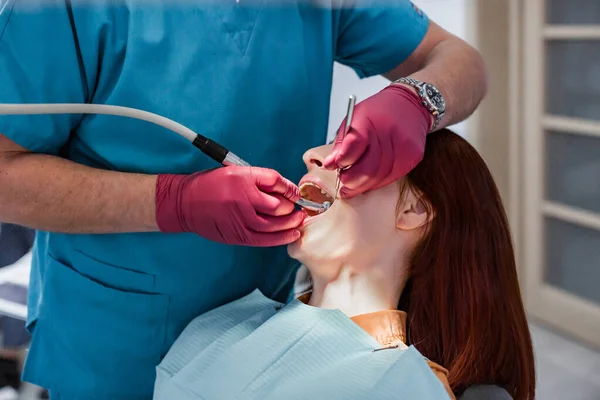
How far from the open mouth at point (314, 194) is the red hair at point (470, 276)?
0.15 metres

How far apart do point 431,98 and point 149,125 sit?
19.3 inches

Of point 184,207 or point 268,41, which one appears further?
point 268,41

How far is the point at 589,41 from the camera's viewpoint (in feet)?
8.72

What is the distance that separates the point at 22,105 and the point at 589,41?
7.08 feet

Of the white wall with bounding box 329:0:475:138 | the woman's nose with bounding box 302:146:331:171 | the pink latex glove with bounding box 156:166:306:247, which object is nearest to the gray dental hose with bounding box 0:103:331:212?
the pink latex glove with bounding box 156:166:306:247

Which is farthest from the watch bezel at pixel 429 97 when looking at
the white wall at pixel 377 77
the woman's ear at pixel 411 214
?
the white wall at pixel 377 77

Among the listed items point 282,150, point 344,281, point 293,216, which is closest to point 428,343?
point 344,281

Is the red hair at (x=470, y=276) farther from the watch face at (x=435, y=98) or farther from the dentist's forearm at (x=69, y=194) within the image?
the dentist's forearm at (x=69, y=194)

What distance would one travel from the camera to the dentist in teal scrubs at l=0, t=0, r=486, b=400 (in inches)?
47.7

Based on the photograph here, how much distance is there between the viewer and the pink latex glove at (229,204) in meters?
1.20

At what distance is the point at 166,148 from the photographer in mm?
1315

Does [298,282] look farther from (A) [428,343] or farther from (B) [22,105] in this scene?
(B) [22,105]

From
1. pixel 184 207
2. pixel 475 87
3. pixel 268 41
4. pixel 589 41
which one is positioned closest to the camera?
pixel 184 207

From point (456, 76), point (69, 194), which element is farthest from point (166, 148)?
point (456, 76)
